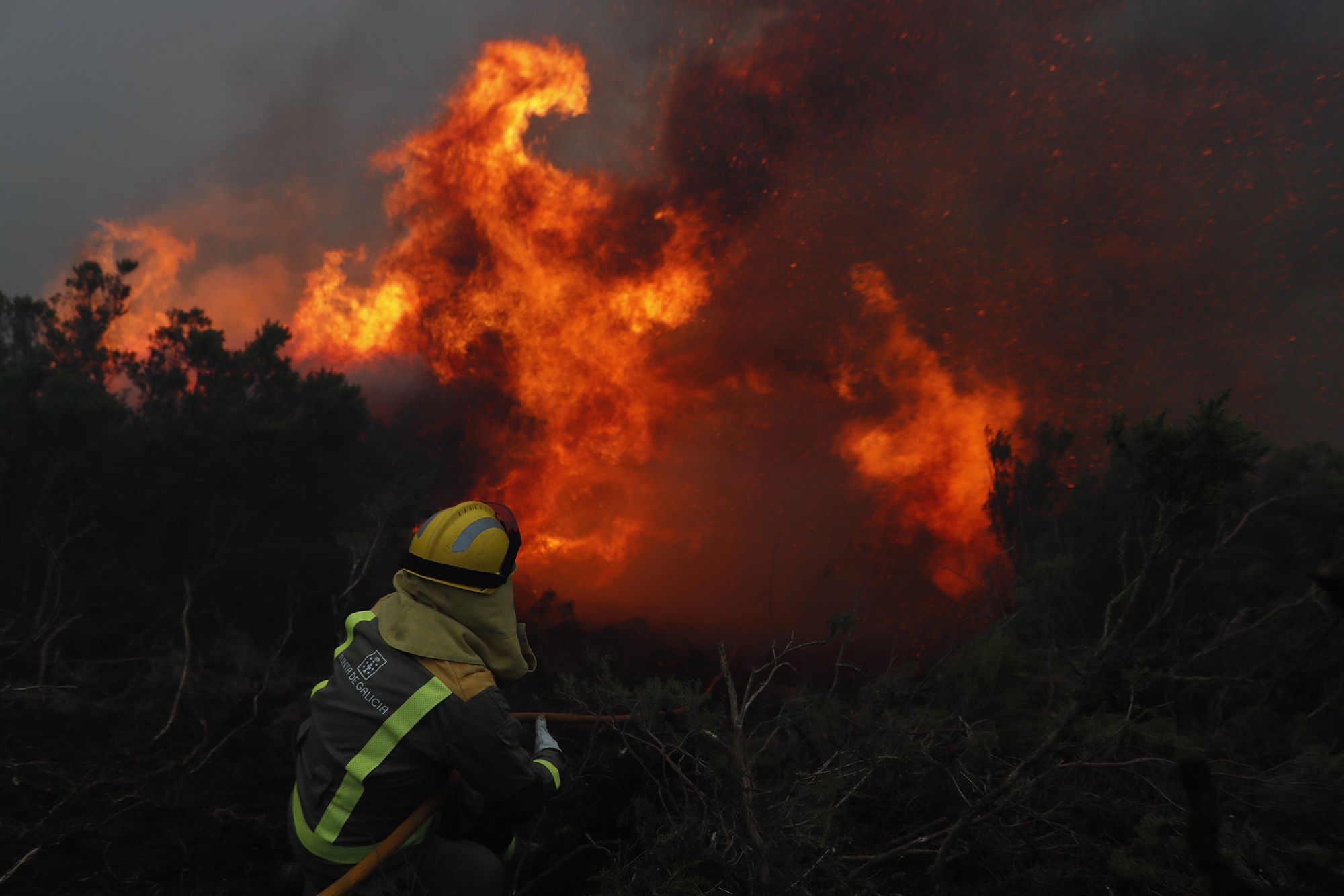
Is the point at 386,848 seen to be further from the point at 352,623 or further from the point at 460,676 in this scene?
the point at 352,623

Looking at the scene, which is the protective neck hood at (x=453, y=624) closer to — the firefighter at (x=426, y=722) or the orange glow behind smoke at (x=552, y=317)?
the firefighter at (x=426, y=722)

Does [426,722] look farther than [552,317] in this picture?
No

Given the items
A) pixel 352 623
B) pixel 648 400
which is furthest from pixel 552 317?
pixel 352 623

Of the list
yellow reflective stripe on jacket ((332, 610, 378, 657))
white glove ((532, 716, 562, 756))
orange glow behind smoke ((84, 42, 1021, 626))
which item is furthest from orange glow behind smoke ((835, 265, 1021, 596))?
yellow reflective stripe on jacket ((332, 610, 378, 657))

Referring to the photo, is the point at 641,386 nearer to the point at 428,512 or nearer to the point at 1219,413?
the point at 428,512

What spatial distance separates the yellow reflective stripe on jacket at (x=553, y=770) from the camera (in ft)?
8.97

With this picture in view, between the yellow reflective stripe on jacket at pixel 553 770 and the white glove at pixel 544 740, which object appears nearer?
the yellow reflective stripe on jacket at pixel 553 770

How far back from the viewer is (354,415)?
385 inches

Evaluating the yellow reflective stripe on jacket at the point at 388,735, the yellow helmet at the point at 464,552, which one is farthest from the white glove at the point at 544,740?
the yellow helmet at the point at 464,552

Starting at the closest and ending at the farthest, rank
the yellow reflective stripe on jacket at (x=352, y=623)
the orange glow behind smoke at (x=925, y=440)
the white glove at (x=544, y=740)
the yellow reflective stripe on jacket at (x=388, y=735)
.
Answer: the yellow reflective stripe on jacket at (x=388, y=735) → the yellow reflective stripe on jacket at (x=352, y=623) → the white glove at (x=544, y=740) → the orange glow behind smoke at (x=925, y=440)

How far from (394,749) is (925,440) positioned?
12986mm

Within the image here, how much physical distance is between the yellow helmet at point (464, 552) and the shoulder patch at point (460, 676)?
0.92 ft

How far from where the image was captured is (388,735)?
238 cm

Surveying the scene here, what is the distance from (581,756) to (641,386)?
424 inches
